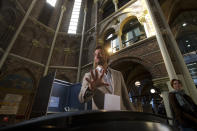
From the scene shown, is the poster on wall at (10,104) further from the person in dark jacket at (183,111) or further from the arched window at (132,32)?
the arched window at (132,32)

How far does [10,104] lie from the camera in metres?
5.45

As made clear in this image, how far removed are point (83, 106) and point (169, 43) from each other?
199 inches

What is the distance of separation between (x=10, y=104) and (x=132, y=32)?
8815mm

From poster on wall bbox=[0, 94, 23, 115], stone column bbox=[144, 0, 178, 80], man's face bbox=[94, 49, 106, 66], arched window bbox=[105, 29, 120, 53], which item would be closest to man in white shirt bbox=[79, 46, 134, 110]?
man's face bbox=[94, 49, 106, 66]

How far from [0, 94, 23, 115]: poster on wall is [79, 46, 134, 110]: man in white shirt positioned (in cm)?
642

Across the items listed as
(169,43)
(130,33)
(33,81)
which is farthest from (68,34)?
(169,43)

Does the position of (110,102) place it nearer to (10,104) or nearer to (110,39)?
(10,104)

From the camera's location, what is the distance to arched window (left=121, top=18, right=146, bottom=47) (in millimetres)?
6383

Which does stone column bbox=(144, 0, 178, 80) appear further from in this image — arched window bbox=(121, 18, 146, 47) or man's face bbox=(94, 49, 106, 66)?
man's face bbox=(94, 49, 106, 66)

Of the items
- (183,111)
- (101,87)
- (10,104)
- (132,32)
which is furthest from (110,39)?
(10,104)

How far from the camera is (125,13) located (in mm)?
6918

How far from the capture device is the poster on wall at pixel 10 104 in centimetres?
518

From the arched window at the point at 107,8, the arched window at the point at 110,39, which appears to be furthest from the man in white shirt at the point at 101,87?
the arched window at the point at 107,8

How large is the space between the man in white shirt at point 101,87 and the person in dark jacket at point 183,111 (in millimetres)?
1449
